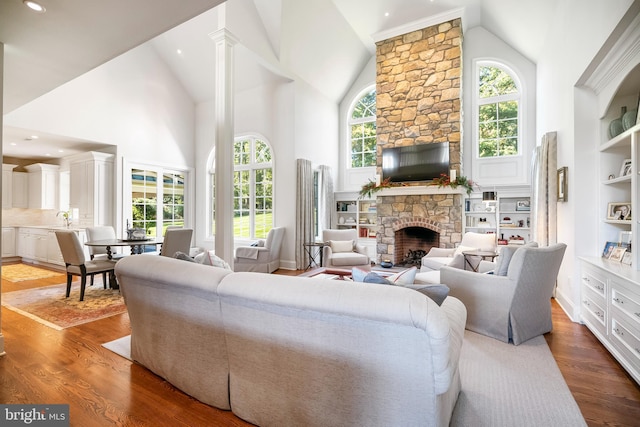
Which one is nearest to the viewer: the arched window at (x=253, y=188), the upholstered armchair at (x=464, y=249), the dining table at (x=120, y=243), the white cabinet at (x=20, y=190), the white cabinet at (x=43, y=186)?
the dining table at (x=120, y=243)

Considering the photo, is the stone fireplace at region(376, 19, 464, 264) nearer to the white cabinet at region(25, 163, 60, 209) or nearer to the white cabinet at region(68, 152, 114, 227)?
the white cabinet at region(68, 152, 114, 227)

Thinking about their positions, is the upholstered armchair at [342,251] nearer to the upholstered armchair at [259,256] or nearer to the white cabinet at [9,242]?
the upholstered armchair at [259,256]

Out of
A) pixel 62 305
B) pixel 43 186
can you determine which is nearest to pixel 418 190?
pixel 62 305

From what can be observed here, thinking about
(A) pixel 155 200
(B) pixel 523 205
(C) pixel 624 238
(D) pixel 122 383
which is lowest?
(D) pixel 122 383

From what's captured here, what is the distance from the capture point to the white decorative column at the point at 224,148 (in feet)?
13.4

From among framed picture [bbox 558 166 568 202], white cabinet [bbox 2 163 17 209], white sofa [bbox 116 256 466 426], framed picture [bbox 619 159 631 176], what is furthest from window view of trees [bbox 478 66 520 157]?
white cabinet [bbox 2 163 17 209]

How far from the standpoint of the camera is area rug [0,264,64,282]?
5.34 m

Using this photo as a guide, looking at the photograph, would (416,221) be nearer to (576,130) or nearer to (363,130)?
(363,130)

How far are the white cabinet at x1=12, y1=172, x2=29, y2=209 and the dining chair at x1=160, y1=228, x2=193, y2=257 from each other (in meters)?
5.93

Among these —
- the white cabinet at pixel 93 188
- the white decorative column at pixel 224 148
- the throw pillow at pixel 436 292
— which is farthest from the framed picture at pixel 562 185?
the white cabinet at pixel 93 188

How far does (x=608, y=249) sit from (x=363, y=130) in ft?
19.0

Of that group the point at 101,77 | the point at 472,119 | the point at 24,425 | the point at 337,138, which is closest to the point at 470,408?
the point at 24,425

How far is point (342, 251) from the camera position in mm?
5664

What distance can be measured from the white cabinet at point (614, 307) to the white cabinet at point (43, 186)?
1000cm
